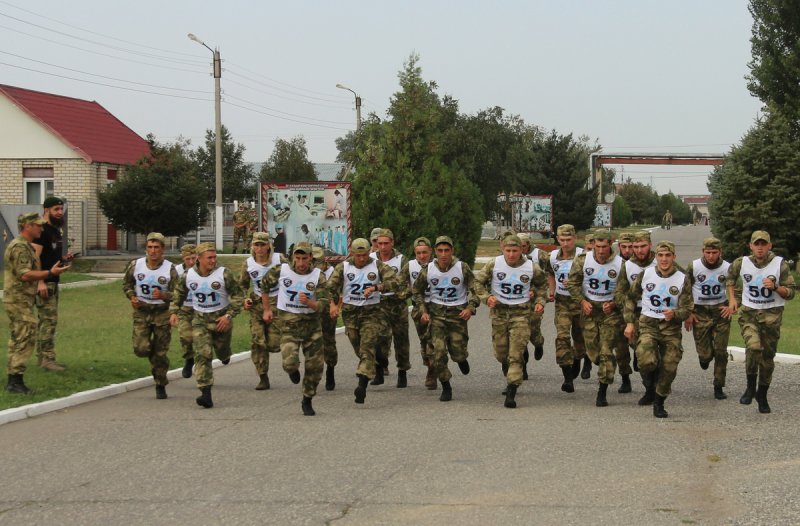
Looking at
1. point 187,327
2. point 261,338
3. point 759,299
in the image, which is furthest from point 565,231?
point 187,327

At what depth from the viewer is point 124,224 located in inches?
1687

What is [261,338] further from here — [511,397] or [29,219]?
[511,397]

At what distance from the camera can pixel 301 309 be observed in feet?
39.1

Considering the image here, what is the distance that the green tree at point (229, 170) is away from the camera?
233 ft

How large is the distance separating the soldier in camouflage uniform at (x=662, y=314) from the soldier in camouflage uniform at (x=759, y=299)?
2.92ft

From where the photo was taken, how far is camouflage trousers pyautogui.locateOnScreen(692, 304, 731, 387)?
12.8 metres

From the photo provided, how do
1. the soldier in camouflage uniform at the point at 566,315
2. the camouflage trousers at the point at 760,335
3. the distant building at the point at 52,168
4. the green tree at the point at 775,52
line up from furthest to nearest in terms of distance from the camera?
the distant building at the point at 52,168 < the green tree at the point at 775,52 < the soldier in camouflage uniform at the point at 566,315 < the camouflage trousers at the point at 760,335

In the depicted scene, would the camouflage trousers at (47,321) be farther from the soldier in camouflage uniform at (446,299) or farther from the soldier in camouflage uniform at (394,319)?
the soldier in camouflage uniform at (446,299)

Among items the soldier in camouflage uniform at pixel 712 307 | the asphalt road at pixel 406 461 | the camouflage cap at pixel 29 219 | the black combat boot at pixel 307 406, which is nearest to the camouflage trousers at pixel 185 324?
the asphalt road at pixel 406 461

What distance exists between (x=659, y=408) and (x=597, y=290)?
217cm

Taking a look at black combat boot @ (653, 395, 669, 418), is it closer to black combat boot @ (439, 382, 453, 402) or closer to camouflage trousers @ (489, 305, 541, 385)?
camouflage trousers @ (489, 305, 541, 385)

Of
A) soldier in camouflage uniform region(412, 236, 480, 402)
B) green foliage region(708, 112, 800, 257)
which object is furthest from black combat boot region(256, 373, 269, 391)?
green foliage region(708, 112, 800, 257)

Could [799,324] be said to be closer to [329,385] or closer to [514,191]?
[329,385]

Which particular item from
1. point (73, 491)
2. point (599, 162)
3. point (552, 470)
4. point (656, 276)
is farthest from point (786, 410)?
point (599, 162)
